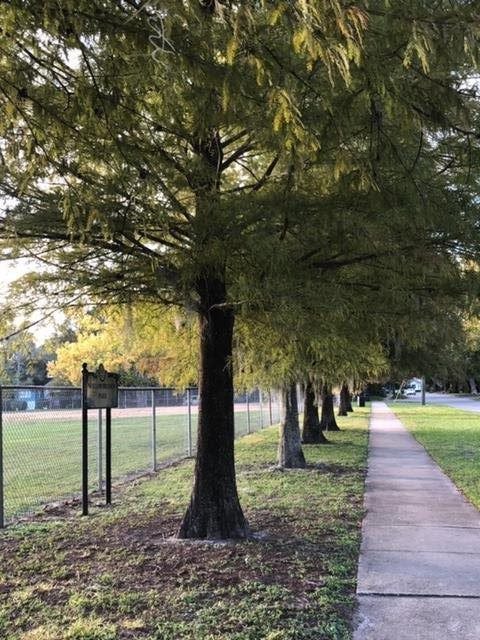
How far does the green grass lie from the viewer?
1018cm

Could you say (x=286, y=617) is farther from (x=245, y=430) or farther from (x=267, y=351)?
(x=245, y=430)

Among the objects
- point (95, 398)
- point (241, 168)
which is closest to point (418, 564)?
point (241, 168)

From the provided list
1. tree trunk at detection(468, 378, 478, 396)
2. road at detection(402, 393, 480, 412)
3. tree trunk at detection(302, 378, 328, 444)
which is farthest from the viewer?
tree trunk at detection(468, 378, 478, 396)

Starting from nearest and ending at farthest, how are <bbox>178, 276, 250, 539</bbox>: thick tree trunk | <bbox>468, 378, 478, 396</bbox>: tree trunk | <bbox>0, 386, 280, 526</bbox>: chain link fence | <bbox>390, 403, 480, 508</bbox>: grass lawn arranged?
<bbox>178, 276, 250, 539</bbox>: thick tree trunk < <bbox>0, 386, 280, 526</bbox>: chain link fence < <bbox>390, 403, 480, 508</bbox>: grass lawn < <bbox>468, 378, 478, 396</bbox>: tree trunk

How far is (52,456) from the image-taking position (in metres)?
15.3

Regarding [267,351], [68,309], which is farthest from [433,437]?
[68,309]

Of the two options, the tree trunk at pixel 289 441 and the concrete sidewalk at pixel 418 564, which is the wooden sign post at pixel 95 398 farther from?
the tree trunk at pixel 289 441

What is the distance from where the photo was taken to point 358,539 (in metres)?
7.54

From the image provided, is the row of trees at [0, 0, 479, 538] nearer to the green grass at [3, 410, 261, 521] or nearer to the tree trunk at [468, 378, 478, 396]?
the green grass at [3, 410, 261, 521]

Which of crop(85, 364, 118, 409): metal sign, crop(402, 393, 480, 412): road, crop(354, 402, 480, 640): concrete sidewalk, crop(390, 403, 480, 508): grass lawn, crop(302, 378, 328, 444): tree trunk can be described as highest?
crop(85, 364, 118, 409): metal sign

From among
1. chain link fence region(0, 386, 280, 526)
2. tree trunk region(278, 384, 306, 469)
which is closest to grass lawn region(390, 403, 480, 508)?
tree trunk region(278, 384, 306, 469)

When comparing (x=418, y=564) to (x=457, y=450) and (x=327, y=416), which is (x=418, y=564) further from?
(x=327, y=416)

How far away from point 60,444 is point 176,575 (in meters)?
9.82

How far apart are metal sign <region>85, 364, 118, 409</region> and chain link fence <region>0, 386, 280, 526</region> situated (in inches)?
18.0
